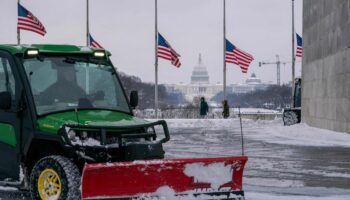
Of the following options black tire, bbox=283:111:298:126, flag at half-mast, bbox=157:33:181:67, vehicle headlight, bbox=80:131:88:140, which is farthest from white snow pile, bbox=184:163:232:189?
flag at half-mast, bbox=157:33:181:67

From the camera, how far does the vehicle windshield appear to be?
28.8 ft

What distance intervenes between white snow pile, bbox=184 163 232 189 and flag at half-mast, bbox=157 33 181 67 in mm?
32457

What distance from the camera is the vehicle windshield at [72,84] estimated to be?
878 cm

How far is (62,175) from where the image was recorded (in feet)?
25.6

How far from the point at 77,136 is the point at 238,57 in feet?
111

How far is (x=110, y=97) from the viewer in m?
9.41

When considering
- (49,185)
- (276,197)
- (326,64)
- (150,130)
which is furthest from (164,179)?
(326,64)

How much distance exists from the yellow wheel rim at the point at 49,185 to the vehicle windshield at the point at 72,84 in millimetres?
902

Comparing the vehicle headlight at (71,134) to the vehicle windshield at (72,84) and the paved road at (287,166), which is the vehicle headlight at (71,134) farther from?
the paved road at (287,166)

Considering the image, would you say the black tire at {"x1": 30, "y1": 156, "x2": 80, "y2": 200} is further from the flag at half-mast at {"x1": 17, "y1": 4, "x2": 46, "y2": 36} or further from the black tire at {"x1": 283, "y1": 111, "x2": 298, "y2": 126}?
the black tire at {"x1": 283, "y1": 111, "x2": 298, "y2": 126}

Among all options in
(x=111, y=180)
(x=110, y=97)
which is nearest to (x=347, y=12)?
(x=110, y=97)

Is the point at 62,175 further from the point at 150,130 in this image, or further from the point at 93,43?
the point at 93,43

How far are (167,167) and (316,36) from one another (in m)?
26.7

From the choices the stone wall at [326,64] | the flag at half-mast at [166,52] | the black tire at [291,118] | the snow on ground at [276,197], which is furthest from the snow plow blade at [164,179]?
the flag at half-mast at [166,52]
